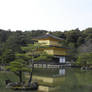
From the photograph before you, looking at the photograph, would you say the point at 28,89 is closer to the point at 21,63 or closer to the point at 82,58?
the point at 21,63

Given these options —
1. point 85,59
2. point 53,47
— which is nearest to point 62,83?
point 85,59

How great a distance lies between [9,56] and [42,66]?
4645mm

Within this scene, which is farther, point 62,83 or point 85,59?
point 85,59

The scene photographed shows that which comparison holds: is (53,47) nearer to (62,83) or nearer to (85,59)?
(85,59)

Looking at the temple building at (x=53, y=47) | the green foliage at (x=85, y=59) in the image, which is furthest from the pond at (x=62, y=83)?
the temple building at (x=53, y=47)

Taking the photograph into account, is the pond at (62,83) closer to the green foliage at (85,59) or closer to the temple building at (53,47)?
→ the green foliage at (85,59)

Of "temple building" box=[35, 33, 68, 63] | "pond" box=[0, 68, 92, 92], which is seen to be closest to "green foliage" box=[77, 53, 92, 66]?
"temple building" box=[35, 33, 68, 63]

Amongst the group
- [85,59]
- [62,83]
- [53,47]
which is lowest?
[62,83]

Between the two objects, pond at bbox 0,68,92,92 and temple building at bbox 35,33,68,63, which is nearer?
pond at bbox 0,68,92,92

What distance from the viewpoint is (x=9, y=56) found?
2000cm

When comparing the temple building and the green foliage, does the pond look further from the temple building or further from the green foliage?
the temple building

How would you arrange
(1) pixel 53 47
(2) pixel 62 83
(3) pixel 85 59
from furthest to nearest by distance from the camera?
(1) pixel 53 47, (3) pixel 85 59, (2) pixel 62 83

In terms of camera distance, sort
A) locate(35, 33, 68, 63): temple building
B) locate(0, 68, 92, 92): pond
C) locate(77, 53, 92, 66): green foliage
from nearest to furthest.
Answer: locate(0, 68, 92, 92): pond, locate(77, 53, 92, 66): green foliage, locate(35, 33, 68, 63): temple building

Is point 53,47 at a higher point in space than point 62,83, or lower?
higher
